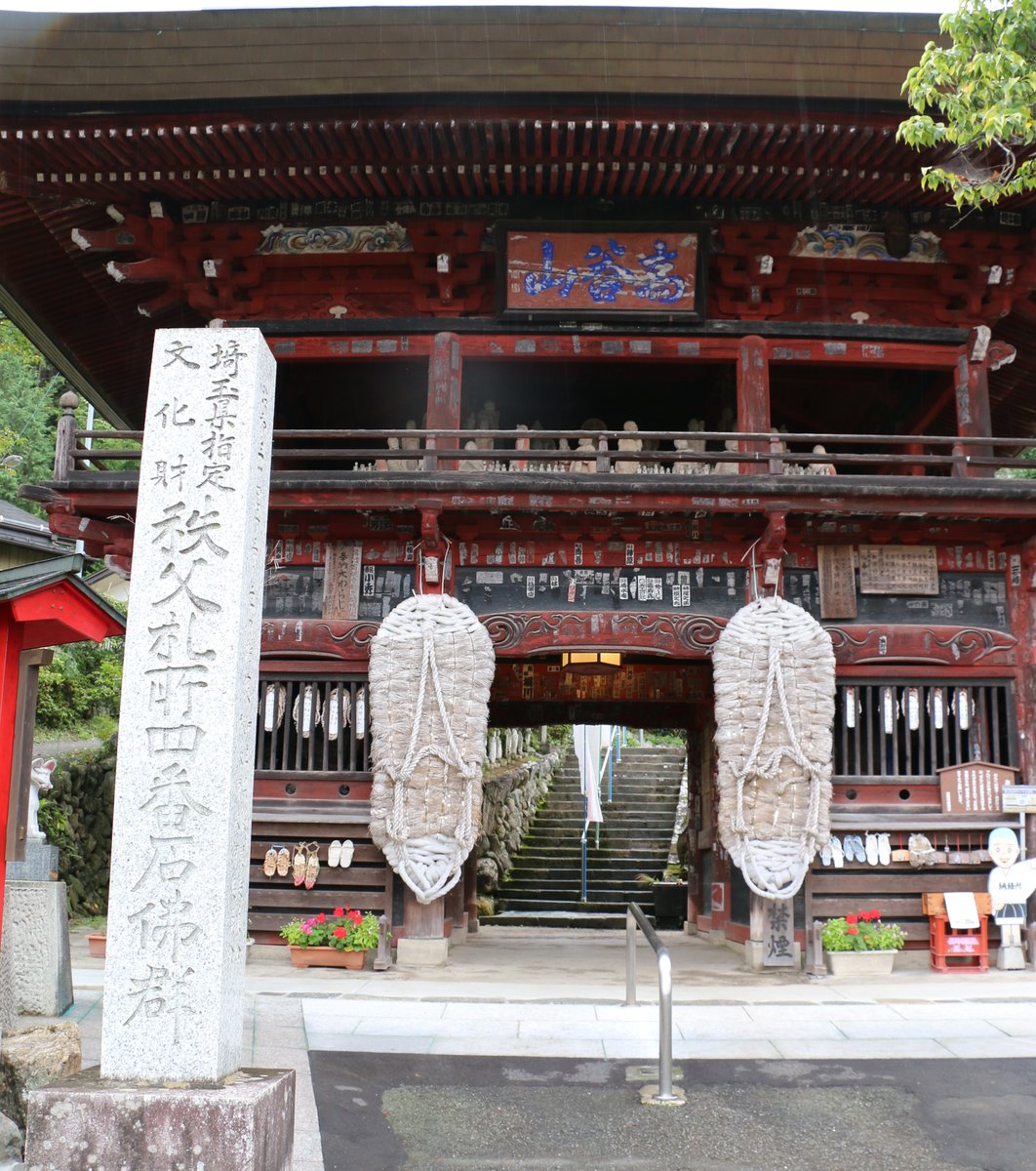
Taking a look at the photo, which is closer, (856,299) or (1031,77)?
(1031,77)

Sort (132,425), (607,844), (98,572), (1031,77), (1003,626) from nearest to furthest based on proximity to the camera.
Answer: (1031,77) → (1003,626) → (132,425) → (607,844) → (98,572)

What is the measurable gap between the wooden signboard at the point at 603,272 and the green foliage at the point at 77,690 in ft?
42.0

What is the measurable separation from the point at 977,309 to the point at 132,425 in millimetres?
13167

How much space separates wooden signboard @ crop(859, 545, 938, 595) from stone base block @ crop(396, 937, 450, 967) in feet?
18.8

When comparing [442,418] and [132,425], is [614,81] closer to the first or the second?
[442,418]

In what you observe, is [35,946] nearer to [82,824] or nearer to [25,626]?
[25,626]

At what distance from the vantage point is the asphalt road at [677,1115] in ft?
17.9

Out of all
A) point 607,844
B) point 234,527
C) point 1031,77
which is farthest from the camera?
point 607,844

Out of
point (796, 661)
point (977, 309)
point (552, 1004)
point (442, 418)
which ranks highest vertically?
point (977, 309)

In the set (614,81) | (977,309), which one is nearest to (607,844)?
(977,309)

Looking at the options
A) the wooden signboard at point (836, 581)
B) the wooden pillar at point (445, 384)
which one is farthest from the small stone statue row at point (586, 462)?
the wooden signboard at point (836, 581)

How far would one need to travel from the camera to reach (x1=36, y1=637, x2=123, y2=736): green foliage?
2053 cm

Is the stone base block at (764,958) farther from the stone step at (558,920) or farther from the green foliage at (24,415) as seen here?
the green foliage at (24,415)

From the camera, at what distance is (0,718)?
255 inches
